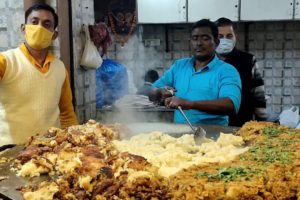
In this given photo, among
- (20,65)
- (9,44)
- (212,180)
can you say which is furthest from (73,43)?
(212,180)

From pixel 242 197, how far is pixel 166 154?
0.70 metres

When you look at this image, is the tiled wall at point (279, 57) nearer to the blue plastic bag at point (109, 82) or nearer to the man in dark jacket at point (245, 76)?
the man in dark jacket at point (245, 76)

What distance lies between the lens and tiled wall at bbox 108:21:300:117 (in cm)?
632

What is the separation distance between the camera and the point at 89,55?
393 cm

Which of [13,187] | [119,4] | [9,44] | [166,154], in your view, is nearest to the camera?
[13,187]

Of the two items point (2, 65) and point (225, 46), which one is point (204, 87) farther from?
point (2, 65)

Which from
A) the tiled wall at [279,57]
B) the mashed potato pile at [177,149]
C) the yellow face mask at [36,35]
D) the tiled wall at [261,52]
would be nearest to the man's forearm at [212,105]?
the mashed potato pile at [177,149]

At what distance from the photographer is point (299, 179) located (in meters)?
1.77

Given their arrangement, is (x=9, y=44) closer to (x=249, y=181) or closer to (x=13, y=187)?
(x=13, y=187)

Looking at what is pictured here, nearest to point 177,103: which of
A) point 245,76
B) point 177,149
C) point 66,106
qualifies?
point 177,149

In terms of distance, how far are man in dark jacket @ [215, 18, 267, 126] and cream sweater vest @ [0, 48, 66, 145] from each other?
1.97 metres

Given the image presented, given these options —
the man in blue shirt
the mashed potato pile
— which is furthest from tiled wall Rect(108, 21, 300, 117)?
the mashed potato pile

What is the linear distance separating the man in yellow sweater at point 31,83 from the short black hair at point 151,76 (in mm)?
3192

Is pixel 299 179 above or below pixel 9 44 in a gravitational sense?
below
